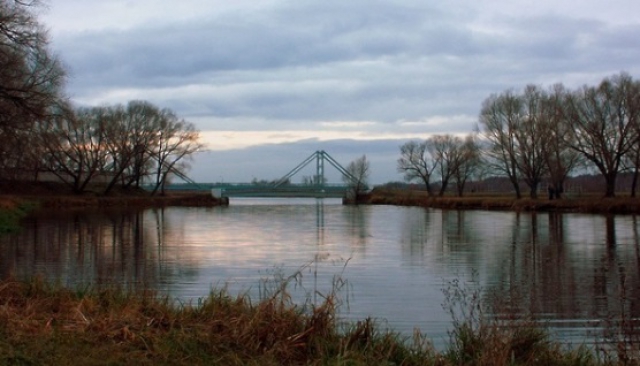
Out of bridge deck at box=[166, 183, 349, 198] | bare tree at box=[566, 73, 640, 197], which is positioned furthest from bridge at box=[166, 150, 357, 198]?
bare tree at box=[566, 73, 640, 197]

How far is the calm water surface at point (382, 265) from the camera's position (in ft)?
40.8

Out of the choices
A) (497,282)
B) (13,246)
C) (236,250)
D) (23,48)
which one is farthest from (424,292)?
(23,48)

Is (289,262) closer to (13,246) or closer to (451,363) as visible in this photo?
(13,246)

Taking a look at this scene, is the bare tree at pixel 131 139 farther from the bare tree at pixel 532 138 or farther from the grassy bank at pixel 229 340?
the grassy bank at pixel 229 340

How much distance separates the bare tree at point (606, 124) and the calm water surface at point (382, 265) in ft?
82.3

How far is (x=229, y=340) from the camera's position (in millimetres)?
7328

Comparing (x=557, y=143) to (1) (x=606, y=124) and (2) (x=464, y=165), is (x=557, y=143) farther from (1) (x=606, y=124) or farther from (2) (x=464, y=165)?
(2) (x=464, y=165)

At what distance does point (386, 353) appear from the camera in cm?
752

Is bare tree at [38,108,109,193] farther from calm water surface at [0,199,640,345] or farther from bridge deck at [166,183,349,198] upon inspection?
calm water surface at [0,199,640,345]

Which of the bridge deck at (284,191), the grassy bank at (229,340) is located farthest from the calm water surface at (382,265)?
the bridge deck at (284,191)

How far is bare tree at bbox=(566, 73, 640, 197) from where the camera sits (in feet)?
176

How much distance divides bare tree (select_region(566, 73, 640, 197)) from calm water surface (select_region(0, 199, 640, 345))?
2508 cm

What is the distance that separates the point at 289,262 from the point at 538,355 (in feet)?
39.5

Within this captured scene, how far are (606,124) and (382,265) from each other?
4194 centimetres
